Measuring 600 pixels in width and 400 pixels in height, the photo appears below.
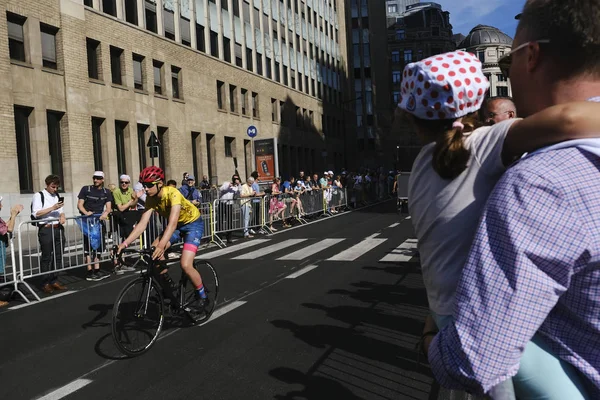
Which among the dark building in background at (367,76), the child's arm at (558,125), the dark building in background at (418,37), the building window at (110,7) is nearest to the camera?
the child's arm at (558,125)

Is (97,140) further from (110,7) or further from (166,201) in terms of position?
(166,201)

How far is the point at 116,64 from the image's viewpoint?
24.6 metres

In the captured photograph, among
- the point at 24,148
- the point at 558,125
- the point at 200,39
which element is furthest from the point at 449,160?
the point at 200,39

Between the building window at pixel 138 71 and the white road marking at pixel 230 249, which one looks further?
the building window at pixel 138 71

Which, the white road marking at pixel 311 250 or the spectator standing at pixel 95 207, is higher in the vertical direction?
the spectator standing at pixel 95 207

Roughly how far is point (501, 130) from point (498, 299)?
0.56 metres

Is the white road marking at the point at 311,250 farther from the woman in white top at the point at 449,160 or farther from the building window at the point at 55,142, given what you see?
the building window at the point at 55,142

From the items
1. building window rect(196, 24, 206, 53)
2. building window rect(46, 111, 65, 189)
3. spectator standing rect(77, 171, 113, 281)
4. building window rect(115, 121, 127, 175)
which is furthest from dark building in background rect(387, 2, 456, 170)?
spectator standing rect(77, 171, 113, 281)

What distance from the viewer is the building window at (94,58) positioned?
22969 millimetres

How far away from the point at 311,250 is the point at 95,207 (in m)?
4.82

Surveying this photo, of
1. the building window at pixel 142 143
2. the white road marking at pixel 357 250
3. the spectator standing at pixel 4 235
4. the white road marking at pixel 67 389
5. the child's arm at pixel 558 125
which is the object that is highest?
the building window at pixel 142 143

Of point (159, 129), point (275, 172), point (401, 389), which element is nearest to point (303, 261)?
point (401, 389)

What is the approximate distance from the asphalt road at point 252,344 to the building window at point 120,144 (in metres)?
15.9

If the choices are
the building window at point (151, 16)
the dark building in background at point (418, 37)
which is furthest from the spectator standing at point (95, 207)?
the dark building in background at point (418, 37)
